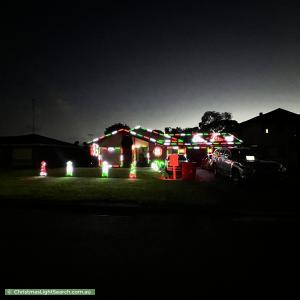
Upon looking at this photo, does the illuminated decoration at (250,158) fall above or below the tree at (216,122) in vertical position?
below

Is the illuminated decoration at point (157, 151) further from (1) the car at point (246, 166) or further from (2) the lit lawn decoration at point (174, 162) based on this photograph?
(1) the car at point (246, 166)

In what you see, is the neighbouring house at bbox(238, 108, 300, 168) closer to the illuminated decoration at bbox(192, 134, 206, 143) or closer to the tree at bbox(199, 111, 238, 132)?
the illuminated decoration at bbox(192, 134, 206, 143)

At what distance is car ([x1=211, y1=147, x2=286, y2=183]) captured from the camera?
584 inches

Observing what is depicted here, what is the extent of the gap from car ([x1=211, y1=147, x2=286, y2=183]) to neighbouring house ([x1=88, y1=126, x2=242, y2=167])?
13650 millimetres

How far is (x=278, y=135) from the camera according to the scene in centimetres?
3803

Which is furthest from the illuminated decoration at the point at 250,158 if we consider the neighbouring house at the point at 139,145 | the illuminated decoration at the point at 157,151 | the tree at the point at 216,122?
the tree at the point at 216,122

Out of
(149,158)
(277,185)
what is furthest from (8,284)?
(149,158)

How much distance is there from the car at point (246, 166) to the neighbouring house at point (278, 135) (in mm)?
20300

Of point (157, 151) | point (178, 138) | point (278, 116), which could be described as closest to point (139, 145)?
point (157, 151)

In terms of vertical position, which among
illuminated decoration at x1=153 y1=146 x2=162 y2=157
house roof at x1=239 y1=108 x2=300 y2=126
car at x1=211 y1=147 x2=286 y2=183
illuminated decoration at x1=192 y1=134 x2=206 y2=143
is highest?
house roof at x1=239 y1=108 x2=300 y2=126

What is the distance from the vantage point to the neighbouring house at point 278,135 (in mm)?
37188

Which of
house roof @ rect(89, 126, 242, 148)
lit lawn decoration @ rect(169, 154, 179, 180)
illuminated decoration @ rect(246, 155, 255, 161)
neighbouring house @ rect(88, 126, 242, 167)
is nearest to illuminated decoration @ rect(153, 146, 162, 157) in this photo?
neighbouring house @ rect(88, 126, 242, 167)

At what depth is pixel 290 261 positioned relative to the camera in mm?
4957

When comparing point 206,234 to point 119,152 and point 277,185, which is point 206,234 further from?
point 119,152
